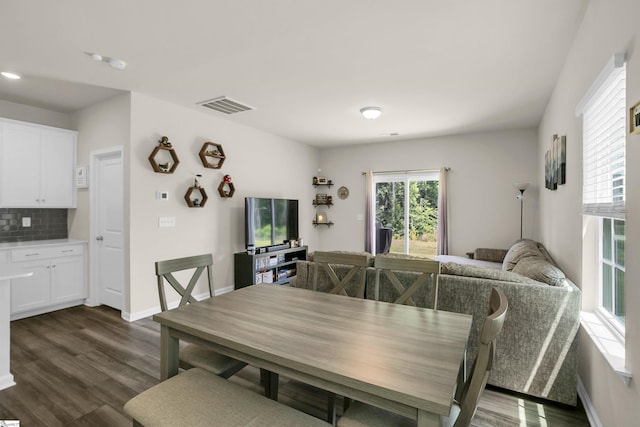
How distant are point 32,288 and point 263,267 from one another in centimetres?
288

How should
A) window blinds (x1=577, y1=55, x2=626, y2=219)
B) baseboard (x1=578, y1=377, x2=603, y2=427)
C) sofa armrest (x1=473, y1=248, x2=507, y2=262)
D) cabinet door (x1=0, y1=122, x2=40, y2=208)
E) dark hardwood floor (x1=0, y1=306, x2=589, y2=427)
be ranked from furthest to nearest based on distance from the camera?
sofa armrest (x1=473, y1=248, x2=507, y2=262), cabinet door (x1=0, y1=122, x2=40, y2=208), dark hardwood floor (x1=0, y1=306, x2=589, y2=427), baseboard (x1=578, y1=377, x2=603, y2=427), window blinds (x1=577, y1=55, x2=626, y2=219)

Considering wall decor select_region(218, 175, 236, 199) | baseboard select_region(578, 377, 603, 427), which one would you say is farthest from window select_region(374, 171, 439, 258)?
baseboard select_region(578, 377, 603, 427)

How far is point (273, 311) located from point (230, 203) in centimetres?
342

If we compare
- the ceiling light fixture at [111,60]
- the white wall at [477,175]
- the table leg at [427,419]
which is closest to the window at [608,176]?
the table leg at [427,419]

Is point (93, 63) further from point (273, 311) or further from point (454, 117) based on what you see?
point (454, 117)

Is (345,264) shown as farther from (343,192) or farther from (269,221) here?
(343,192)

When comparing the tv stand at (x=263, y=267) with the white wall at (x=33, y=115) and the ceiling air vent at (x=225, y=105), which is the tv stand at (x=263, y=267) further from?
the white wall at (x=33, y=115)

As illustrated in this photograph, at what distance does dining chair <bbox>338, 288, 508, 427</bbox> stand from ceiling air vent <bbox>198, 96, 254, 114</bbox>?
11.8ft

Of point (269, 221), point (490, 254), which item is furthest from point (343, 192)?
point (490, 254)

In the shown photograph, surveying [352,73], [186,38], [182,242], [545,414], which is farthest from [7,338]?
[545,414]

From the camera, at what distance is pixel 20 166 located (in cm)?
403

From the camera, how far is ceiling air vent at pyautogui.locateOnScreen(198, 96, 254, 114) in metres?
3.94

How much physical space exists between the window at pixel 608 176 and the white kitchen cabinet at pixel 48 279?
215 inches

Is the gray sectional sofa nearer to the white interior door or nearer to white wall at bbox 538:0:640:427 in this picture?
white wall at bbox 538:0:640:427
